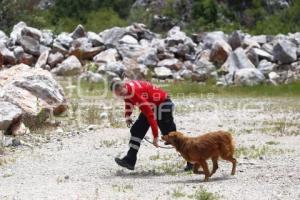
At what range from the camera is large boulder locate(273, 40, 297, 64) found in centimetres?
2988

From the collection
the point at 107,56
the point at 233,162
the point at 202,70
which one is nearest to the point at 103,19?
the point at 107,56

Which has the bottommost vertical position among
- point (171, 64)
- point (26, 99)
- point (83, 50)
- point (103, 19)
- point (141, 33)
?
point (26, 99)

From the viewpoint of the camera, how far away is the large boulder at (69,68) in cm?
3008

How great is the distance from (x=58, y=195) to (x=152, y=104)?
7.64ft

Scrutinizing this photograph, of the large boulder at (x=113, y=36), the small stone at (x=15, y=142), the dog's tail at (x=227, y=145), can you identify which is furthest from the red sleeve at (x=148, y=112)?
the large boulder at (x=113, y=36)

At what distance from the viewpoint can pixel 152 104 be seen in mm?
10547

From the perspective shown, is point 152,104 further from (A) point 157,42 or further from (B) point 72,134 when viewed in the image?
(A) point 157,42

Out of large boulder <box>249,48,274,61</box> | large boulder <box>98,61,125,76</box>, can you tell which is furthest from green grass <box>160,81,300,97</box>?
large boulder <box>249,48,274,61</box>

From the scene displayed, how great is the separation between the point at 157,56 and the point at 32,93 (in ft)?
50.7

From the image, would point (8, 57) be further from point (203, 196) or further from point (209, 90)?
point (203, 196)

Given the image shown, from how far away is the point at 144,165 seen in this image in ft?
37.6

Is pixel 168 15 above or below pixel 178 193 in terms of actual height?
above

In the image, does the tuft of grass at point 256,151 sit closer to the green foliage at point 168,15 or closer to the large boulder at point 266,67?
the large boulder at point 266,67

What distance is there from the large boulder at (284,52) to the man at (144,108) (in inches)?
786
